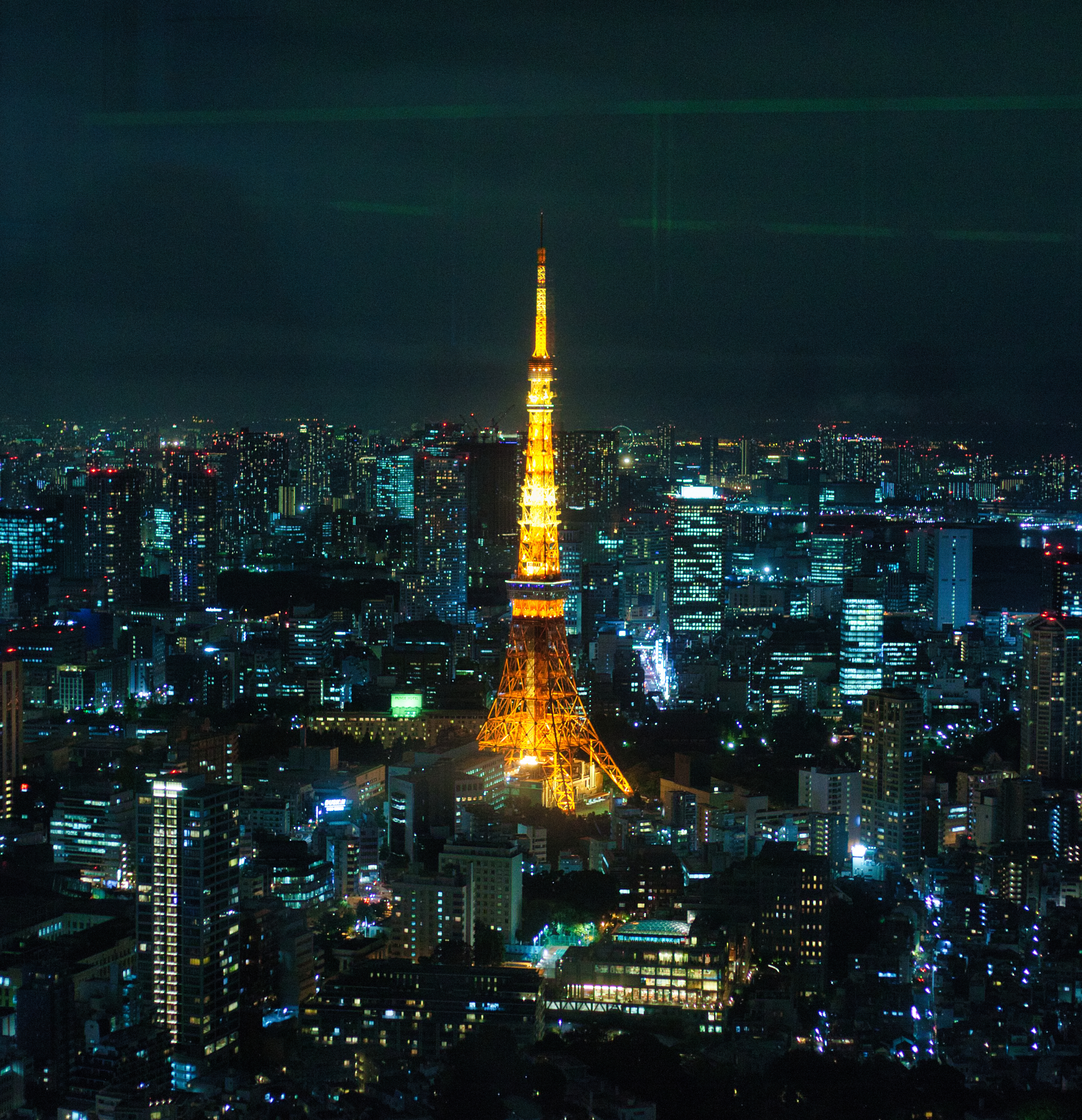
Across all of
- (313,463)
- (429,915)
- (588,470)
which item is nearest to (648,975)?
(429,915)

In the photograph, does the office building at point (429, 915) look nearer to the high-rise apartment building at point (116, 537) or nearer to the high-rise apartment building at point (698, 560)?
the high-rise apartment building at point (116, 537)

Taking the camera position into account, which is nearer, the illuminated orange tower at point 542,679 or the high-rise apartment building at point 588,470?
the illuminated orange tower at point 542,679

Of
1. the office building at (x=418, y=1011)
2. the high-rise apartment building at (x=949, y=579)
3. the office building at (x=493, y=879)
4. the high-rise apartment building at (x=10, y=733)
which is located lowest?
the office building at (x=418, y=1011)

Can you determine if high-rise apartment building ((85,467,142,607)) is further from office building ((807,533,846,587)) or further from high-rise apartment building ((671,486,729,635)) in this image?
office building ((807,533,846,587))

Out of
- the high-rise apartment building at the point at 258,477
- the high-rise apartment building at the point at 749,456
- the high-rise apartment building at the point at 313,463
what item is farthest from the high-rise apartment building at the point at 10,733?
the high-rise apartment building at the point at 749,456

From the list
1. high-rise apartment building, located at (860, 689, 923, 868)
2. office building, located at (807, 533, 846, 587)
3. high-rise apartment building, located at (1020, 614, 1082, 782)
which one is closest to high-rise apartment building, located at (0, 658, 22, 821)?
high-rise apartment building, located at (860, 689, 923, 868)

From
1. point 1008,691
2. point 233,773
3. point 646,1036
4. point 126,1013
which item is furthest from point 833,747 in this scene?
point 126,1013
